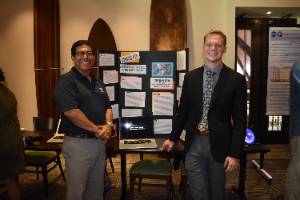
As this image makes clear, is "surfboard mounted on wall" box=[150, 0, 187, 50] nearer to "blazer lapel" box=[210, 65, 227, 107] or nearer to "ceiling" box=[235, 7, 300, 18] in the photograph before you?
"ceiling" box=[235, 7, 300, 18]

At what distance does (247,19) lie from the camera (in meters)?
5.17

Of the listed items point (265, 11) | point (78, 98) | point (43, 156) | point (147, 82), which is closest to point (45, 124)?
point (43, 156)

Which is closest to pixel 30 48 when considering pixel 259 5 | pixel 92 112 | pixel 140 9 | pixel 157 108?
pixel 140 9

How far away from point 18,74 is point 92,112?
3315mm

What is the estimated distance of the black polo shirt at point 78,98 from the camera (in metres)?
1.98

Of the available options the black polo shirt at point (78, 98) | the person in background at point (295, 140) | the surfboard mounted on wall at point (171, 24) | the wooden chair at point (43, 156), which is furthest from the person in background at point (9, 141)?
the surfboard mounted on wall at point (171, 24)

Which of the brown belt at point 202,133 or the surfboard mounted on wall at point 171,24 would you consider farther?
the surfboard mounted on wall at point 171,24

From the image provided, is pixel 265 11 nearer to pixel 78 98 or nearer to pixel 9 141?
pixel 78 98

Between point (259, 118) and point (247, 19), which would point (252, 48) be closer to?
point (247, 19)

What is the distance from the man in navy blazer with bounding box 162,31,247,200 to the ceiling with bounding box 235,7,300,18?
303cm

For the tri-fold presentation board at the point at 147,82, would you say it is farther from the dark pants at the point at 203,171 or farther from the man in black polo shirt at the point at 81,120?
the dark pants at the point at 203,171

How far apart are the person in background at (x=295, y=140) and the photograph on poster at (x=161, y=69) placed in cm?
161

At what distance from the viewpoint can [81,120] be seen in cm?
197

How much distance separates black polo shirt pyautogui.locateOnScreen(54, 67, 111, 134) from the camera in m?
1.98
